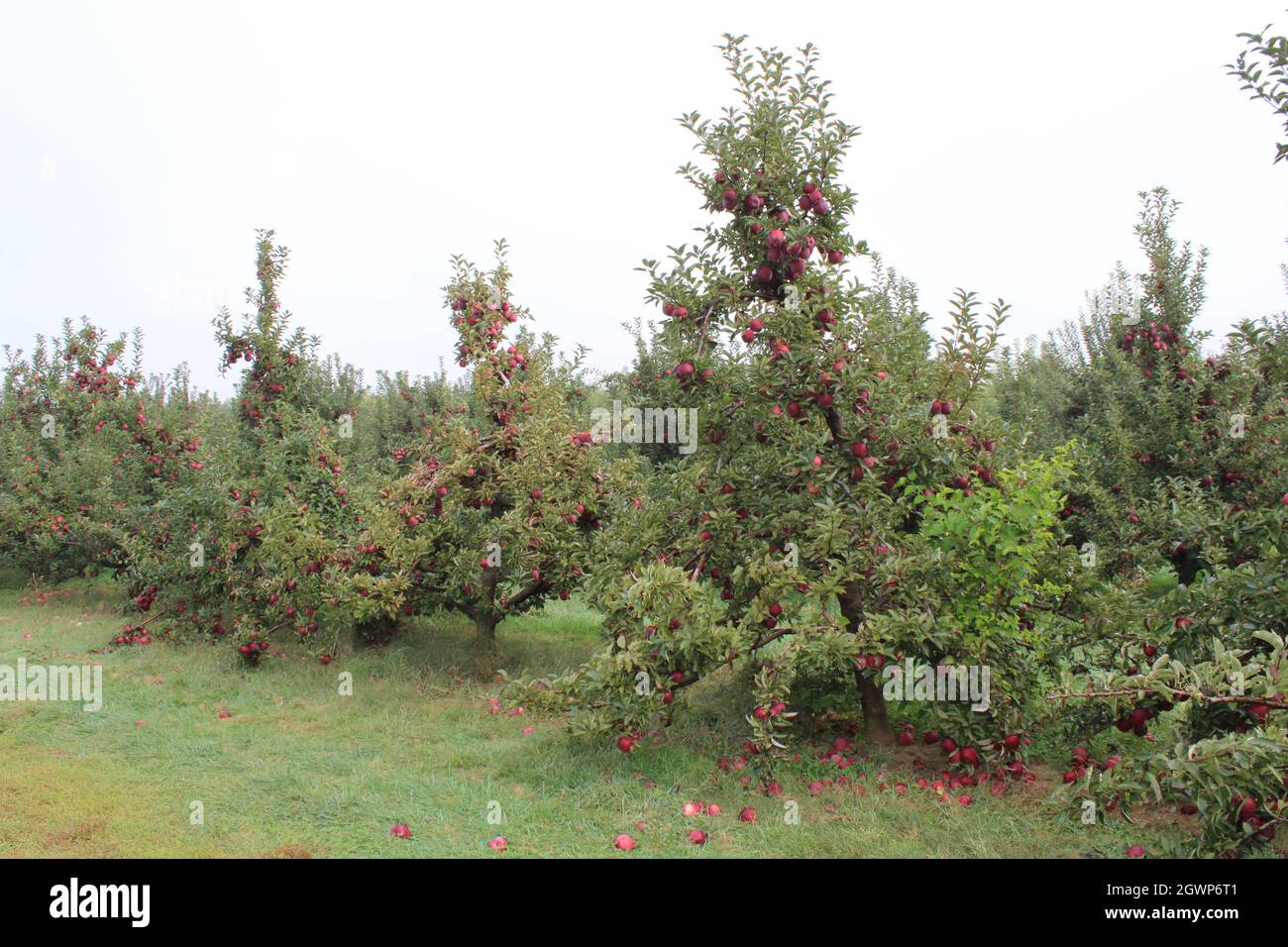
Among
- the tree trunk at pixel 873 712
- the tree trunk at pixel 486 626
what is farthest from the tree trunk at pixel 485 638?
the tree trunk at pixel 873 712

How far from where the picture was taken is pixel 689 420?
6078 mm

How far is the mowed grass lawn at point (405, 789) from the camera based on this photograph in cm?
452

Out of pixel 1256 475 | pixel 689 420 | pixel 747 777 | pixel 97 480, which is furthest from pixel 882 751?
pixel 97 480

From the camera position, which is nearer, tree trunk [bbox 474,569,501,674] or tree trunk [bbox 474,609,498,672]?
tree trunk [bbox 474,569,501,674]

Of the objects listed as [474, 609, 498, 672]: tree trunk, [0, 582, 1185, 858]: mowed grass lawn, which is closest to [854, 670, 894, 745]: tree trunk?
[0, 582, 1185, 858]: mowed grass lawn

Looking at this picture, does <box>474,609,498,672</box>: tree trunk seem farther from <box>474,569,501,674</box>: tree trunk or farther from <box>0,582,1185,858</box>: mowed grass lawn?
<box>0,582,1185,858</box>: mowed grass lawn

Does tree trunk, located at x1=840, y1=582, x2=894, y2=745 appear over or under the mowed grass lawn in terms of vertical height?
over

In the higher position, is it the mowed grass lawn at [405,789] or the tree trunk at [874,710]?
the tree trunk at [874,710]

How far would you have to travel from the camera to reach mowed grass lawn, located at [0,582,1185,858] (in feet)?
14.8

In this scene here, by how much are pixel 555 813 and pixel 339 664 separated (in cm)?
456

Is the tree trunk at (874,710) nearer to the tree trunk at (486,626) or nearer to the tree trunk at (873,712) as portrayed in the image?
the tree trunk at (873,712)

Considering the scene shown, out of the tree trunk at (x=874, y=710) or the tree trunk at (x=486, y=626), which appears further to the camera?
the tree trunk at (x=486, y=626)

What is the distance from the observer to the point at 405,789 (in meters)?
5.45

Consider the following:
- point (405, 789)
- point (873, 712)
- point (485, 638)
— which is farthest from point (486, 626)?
point (873, 712)
